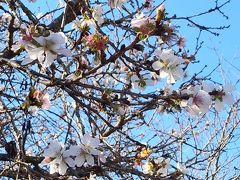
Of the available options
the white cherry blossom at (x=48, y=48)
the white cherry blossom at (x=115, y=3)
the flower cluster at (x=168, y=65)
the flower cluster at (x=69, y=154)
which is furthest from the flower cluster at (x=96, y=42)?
the white cherry blossom at (x=115, y=3)

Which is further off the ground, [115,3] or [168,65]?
[115,3]

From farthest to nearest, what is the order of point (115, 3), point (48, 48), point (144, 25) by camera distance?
point (115, 3) → point (48, 48) → point (144, 25)

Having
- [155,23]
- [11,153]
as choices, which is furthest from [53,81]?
[11,153]

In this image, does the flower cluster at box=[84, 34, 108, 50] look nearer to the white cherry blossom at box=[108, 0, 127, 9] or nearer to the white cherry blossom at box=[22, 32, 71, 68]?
the white cherry blossom at box=[22, 32, 71, 68]

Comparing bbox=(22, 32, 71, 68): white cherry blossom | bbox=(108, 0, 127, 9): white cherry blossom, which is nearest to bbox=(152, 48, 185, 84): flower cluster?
bbox=(22, 32, 71, 68): white cherry blossom

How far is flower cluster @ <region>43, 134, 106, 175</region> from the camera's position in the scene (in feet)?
7.04

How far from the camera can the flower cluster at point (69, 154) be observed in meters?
2.14

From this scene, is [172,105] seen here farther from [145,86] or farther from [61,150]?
[61,150]

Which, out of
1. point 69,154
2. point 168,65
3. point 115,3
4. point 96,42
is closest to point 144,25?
point 96,42

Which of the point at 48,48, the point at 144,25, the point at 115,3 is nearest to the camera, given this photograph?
the point at 144,25

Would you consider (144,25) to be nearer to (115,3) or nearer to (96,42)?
(96,42)

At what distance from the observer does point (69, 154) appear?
2.15 m

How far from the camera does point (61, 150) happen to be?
2152mm

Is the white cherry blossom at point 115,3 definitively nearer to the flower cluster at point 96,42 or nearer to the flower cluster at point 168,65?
the flower cluster at point 168,65
